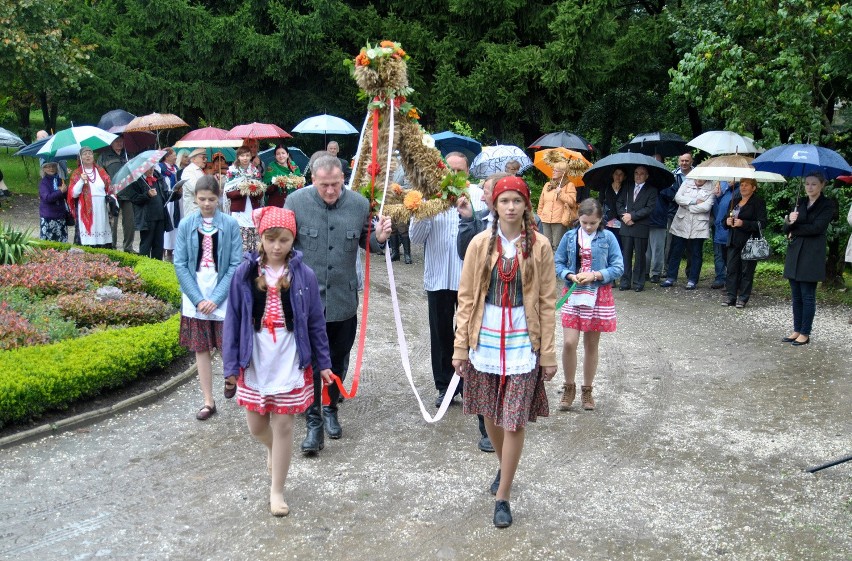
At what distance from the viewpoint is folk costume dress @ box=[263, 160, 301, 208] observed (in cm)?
1065

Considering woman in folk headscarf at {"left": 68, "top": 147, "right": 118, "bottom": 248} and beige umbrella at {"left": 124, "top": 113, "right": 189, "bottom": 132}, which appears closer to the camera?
woman in folk headscarf at {"left": 68, "top": 147, "right": 118, "bottom": 248}

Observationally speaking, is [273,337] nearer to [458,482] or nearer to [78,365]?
[458,482]

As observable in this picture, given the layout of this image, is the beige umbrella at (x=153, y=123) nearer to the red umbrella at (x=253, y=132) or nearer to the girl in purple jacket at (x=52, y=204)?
the red umbrella at (x=253, y=132)

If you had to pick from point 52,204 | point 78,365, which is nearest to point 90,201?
point 52,204

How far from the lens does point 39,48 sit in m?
19.8

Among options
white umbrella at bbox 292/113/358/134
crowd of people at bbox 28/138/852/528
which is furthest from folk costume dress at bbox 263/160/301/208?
white umbrella at bbox 292/113/358/134

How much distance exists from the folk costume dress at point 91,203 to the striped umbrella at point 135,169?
1.00 metres

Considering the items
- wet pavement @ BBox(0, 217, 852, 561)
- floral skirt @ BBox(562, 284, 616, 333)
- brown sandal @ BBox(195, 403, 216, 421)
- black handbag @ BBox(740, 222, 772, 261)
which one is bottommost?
wet pavement @ BBox(0, 217, 852, 561)

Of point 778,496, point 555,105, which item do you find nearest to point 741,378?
point 778,496

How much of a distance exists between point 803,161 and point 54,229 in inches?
440

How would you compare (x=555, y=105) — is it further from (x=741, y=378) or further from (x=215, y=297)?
(x=215, y=297)

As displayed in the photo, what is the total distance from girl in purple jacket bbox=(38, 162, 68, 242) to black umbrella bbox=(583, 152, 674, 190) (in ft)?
27.3

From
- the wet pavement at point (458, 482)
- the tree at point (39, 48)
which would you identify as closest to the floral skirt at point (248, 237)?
the wet pavement at point (458, 482)

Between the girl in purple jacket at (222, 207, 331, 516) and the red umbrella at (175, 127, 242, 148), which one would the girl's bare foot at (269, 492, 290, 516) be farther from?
the red umbrella at (175, 127, 242, 148)
